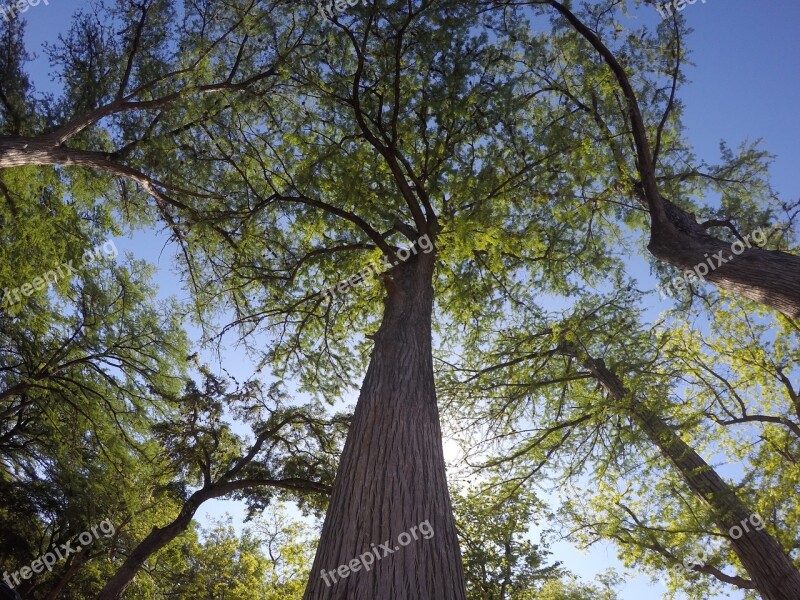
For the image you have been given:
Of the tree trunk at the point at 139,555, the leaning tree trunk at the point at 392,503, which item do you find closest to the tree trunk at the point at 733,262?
the leaning tree trunk at the point at 392,503

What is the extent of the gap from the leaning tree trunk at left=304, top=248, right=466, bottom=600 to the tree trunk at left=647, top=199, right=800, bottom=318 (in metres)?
3.00

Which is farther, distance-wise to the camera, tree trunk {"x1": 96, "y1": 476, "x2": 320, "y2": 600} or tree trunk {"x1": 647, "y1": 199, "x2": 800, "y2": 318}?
tree trunk {"x1": 96, "y1": 476, "x2": 320, "y2": 600}

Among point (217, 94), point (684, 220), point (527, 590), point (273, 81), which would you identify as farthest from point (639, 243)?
point (527, 590)

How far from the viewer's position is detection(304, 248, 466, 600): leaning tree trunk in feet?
7.82

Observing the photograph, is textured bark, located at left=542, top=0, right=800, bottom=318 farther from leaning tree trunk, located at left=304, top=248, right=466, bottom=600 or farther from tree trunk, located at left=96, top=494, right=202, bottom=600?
tree trunk, located at left=96, top=494, right=202, bottom=600

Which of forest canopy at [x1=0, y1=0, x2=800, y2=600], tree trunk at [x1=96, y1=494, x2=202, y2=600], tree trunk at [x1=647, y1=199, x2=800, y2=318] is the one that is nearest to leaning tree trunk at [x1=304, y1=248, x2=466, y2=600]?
forest canopy at [x1=0, y1=0, x2=800, y2=600]

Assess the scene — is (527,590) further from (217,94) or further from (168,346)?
(217,94)

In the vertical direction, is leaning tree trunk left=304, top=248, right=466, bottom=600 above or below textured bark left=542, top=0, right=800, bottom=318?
below

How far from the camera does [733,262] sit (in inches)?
165

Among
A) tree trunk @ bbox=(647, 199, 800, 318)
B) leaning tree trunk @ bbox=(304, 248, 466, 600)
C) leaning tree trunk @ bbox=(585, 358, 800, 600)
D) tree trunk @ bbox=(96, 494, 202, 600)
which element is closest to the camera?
leaning tree trunk @ bbox=(304, 248, 466, 600)

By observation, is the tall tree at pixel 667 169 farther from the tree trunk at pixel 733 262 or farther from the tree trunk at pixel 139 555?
the tree trunk at pixel 139 555

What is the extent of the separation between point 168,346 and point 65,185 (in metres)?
3.99

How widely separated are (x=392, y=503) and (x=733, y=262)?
12.7ft

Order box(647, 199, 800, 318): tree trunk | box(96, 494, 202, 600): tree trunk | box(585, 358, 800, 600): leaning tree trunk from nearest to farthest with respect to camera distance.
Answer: box(647, 199, 800, 318): tree trunk → box(585, 358, 800, 600): leaning tree trunk → box(96, 494, 202, 600): tree trunk
